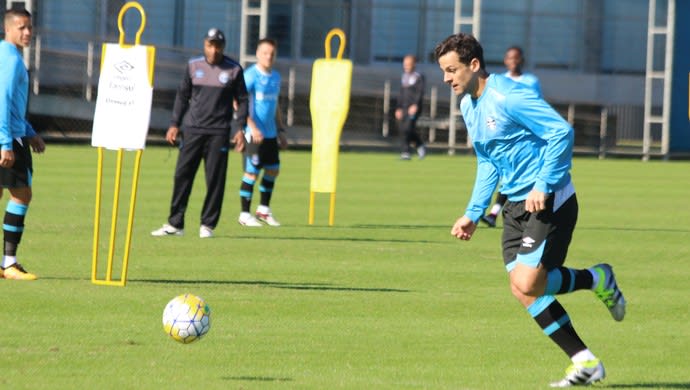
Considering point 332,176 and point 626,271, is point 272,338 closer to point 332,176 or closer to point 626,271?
point 626,271

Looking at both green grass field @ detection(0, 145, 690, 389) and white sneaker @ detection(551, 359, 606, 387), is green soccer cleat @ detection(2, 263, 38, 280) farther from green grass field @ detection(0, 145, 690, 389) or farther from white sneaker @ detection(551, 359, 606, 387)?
white sneaker @ detection(551, 359, 606, 387)

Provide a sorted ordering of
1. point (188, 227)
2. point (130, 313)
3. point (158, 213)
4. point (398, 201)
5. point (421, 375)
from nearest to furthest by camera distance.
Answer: point (421, 375)
point (130, 313)
point (188, 227)
point (158, 213)
point (398, 201)

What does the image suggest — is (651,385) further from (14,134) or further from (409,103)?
(409,103)

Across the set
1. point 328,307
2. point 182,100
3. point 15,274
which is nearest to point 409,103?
point 182,100

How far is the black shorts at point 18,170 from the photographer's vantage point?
1178cm

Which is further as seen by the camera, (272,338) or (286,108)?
(286,108)

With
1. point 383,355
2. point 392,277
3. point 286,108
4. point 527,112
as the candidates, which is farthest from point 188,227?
point 286,108

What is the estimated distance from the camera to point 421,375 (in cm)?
836

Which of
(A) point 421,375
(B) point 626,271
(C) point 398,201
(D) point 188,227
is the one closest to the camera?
(A) point 421,375

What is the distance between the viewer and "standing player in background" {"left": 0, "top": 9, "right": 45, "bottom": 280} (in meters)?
11.5

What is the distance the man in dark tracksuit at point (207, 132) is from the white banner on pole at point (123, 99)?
4008 mm

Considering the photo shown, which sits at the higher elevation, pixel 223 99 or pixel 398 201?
pixel 223 99

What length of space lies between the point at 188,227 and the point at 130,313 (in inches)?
273

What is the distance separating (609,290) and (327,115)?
10001 millimetres
